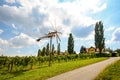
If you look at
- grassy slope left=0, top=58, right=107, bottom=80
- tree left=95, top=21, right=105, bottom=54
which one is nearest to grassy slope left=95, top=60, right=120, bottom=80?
grassy slope left=0, top=58, right=107, bottom=80

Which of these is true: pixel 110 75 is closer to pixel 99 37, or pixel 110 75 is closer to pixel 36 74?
pixel 36 74

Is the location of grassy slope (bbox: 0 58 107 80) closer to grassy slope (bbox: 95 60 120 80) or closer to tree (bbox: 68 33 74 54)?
grassy slope (bbox: 95 60 120 80)

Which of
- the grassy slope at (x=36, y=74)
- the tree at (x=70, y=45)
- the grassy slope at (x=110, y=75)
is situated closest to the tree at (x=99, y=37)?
the tree at (x=70, y=45)

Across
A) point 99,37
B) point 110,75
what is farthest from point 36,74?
point 99,37

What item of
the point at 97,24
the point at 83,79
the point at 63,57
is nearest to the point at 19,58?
the point at 63,57

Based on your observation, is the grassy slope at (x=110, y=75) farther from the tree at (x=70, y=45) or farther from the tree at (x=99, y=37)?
the tree at (x=70, y=45)

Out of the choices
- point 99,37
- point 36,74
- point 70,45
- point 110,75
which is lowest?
point 36,74

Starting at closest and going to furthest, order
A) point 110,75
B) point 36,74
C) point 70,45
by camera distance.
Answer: point 110,75
point 36,74
point 70,45

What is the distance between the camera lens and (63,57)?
5338cm

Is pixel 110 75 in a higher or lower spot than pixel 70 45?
lower

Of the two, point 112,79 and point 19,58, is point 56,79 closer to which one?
point 112,79

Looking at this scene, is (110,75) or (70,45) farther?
(70,45)

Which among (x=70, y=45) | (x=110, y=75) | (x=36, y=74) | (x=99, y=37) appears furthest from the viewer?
(x=70, y=45)

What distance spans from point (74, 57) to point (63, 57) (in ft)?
24.0
